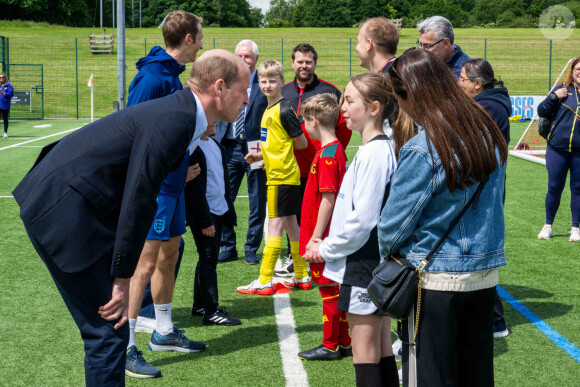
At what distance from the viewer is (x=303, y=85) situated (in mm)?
6746

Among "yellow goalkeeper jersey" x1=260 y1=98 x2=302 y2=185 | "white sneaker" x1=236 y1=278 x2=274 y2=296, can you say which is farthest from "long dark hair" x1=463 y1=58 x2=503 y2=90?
"white sneaker" x1=236 y1=278 x2=274 y2=296

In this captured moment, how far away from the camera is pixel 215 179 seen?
17.8 ft

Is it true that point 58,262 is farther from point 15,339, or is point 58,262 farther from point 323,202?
point 15,339

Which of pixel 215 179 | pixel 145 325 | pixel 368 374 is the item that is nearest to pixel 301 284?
pixel 215 179

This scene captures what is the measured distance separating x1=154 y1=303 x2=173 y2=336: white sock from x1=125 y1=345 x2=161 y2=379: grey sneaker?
1.20 ft

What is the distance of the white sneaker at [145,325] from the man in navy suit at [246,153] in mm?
2086

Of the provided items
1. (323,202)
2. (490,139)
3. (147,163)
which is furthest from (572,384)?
(147,163)

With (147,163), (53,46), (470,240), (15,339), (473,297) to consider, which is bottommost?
(15,339)

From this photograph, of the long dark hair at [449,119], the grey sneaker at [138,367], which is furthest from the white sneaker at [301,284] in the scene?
the long dark hair at [449,119]

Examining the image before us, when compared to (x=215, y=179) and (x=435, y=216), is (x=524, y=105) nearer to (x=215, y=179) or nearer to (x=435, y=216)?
(x=215, y=179)

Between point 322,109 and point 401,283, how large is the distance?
1974 mm

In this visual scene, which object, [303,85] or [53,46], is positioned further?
[53,46]

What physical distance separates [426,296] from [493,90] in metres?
2.62

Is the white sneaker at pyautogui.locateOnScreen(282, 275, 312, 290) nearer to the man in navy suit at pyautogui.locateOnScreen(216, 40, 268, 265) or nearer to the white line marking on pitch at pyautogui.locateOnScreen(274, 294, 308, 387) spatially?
the white line marking on pitch at pyautogui.locateOnScreen(274, 294, 308, 387)
